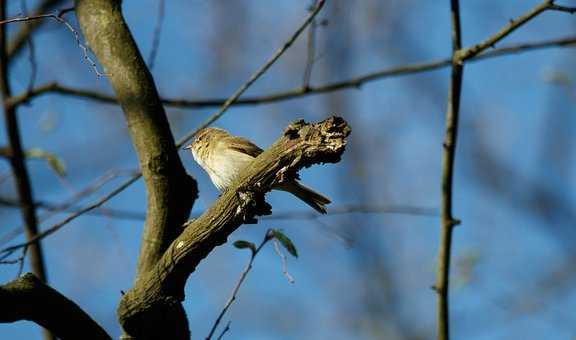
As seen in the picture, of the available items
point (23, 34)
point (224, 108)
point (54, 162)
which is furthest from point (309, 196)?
point (23, 34)

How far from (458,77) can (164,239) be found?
173 centimetres

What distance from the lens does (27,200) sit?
505 cm

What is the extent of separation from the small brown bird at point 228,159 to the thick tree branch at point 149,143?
1084 millimetres

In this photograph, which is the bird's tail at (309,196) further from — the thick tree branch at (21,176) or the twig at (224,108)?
the thick tree branch at (21,176)

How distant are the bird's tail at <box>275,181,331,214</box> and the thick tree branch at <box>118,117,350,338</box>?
120cm

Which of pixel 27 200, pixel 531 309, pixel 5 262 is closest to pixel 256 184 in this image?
pixel 5 262

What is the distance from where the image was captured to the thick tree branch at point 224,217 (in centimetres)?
257

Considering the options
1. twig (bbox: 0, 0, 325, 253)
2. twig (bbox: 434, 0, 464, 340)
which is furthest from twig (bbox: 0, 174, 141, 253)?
twig (bbox: 434, 0, 464, 340)

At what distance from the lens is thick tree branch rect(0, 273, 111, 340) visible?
2.61m

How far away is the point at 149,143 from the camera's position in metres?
3.30

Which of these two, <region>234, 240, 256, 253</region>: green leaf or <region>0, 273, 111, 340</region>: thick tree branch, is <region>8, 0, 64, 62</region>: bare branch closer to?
<region>234, 240, 256, 253</region>: green leaf

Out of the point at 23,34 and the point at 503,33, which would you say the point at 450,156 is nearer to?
the point at 503,33

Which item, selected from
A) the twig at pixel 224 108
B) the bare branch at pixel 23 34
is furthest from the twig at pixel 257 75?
the bare branch at pixel 23 34

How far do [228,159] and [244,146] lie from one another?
0.17 meters
